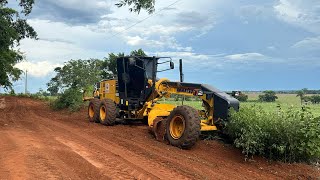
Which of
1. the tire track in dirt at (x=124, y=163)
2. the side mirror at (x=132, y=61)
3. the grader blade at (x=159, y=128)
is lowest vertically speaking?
the tire track in dirt at (x=124, y=163)

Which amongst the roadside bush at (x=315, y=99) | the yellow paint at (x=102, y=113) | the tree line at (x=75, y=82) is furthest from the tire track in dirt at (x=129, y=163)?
the roadside bush at (x=315, y=99)

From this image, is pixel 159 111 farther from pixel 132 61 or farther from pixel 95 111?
pixel 95 111

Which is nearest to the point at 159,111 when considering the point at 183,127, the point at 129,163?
the point at 183,127

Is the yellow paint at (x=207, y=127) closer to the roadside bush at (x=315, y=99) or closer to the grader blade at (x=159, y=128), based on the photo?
the grader blade at (x=159, y=128)

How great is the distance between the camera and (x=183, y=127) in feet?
32.9

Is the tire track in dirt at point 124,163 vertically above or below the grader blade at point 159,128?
below

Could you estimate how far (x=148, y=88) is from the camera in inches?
551

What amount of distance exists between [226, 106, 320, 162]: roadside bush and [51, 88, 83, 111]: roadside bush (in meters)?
15.8

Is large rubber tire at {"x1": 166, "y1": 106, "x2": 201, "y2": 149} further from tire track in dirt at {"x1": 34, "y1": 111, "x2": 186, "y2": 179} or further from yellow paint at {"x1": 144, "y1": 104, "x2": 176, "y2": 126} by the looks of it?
tire track in dirt at {"x1": 34, "y1": 111, "x2": 186, "y2": 179}

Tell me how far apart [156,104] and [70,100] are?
497 inches

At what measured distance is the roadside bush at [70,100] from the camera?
77.6 ft

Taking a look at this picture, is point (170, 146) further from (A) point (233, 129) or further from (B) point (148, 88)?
(B) point (148, 88)

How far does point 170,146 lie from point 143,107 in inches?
154

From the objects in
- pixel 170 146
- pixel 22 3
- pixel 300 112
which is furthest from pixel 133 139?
pixel 22 3
